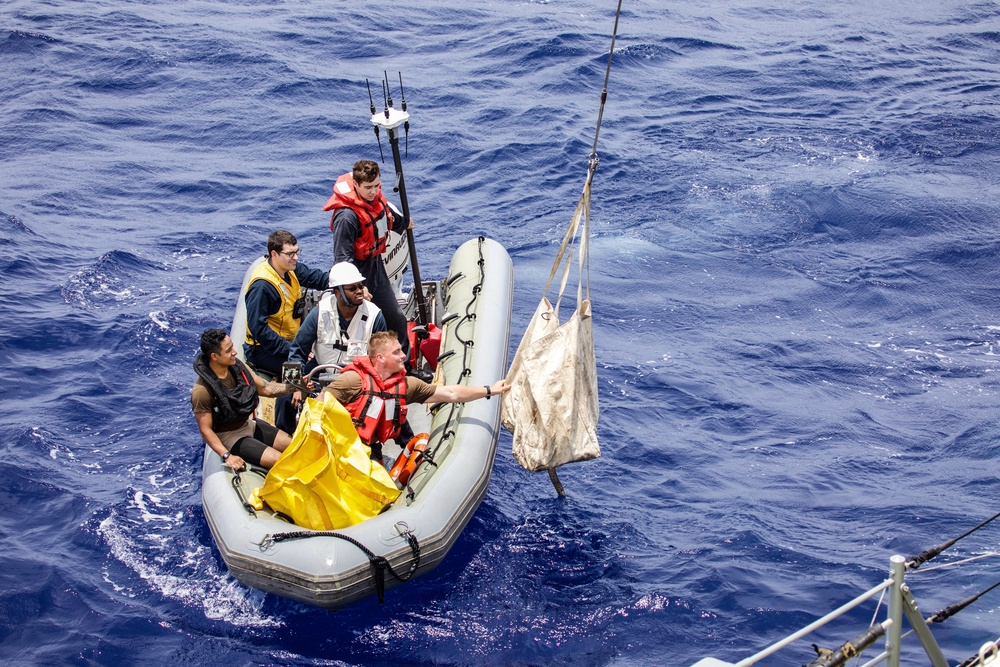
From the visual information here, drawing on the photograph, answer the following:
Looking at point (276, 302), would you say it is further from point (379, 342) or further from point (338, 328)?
point (379, 342)

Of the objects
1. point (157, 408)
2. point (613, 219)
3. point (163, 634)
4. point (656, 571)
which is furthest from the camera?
point (613, 219)

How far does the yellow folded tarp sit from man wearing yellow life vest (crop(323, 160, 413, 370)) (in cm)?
144

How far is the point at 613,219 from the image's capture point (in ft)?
39.5

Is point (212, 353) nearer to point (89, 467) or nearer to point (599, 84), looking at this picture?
point (89, 467)

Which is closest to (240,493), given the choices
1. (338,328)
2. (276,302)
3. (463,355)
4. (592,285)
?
(338,328)

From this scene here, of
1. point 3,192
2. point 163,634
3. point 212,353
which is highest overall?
point 212,353

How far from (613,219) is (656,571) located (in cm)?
650

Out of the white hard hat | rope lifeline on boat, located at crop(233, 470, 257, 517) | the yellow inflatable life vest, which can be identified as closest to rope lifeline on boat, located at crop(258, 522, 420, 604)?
rope lifeline on boat, located at crop(233, 470, 257, 517)

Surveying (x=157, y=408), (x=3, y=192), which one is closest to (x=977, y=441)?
(x=157, y=408)

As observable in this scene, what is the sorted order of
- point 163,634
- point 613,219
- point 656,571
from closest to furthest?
point 163,634, point 656,571, point 613,219

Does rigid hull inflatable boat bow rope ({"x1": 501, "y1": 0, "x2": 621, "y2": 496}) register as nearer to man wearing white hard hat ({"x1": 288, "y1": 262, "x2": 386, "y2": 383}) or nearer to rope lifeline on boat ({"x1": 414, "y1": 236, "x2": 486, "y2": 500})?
rope lifeline on boat ({"x1": 414, "y1": 236, "x2": 486, "y2": 500})

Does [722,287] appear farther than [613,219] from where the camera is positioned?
No

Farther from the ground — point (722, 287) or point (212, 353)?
point (212, 353)

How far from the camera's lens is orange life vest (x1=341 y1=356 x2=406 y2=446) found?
234 inches
